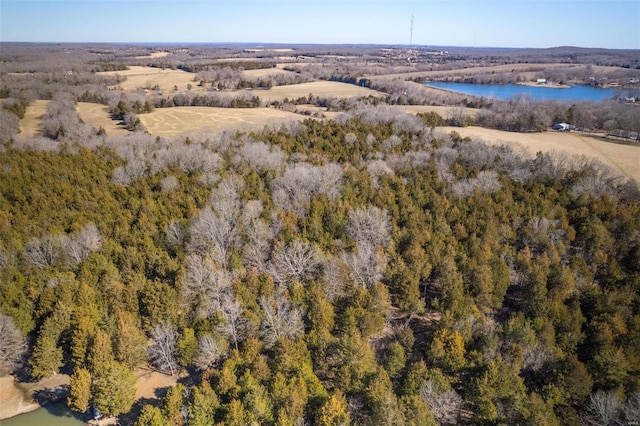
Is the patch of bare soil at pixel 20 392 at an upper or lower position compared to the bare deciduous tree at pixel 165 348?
lower

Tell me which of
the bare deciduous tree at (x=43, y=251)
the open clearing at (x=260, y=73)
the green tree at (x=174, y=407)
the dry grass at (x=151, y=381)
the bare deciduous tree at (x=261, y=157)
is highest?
the open clearing at (x=260, y=73)

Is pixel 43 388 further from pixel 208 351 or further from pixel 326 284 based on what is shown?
pixel 326 284

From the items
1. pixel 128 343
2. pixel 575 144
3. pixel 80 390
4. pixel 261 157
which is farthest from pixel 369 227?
pixel 575 144

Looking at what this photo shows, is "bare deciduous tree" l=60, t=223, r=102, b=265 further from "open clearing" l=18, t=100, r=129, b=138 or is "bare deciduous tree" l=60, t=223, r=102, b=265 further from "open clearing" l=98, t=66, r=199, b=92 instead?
"open clearing" l=98, t=66, r=199, b=92

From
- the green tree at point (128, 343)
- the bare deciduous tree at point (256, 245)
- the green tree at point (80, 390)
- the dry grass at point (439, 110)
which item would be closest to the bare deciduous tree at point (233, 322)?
the green tree at point (128, 343)

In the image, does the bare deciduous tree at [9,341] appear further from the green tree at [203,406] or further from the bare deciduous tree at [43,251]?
the green tree at [203,406]

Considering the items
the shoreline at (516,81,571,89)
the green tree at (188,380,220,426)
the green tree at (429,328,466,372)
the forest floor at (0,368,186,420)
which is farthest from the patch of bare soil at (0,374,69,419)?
the shoreline at (516,81,571,89)
